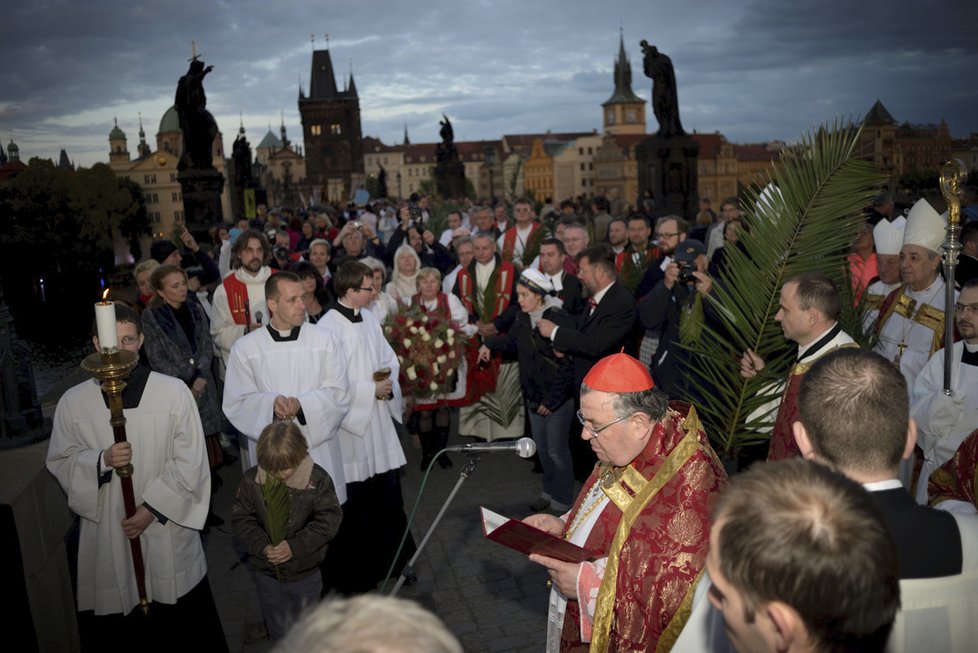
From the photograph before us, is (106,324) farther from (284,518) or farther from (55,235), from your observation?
(55,235)

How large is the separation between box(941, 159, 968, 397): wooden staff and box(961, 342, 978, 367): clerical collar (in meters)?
0.16

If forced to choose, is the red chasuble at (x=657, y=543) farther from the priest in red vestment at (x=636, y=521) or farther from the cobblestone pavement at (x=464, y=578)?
the cobblestone pavement at (x=464, y=578)

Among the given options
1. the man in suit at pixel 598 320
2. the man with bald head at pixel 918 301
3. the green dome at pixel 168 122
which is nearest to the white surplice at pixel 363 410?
the man in suit at pixel 598 320

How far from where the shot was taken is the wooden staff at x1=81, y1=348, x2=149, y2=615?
373cm

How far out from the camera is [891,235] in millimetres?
6984

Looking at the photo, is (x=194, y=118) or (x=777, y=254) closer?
(x=777, y=254)

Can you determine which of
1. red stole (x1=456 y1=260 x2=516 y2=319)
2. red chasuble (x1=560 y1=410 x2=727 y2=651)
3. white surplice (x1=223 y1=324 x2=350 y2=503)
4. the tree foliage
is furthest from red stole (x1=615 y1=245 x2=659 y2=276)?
the tree foliage

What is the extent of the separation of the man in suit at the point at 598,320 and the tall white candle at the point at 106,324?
11.8 feet

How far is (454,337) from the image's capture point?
7715 mm

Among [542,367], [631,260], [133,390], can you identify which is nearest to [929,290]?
[542,367]

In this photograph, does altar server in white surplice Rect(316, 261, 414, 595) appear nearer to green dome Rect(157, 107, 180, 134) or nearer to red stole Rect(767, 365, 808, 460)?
red stole Rect(767, 365, 808, 460)

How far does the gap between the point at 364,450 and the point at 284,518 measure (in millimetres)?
1969

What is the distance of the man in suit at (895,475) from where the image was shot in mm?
2166

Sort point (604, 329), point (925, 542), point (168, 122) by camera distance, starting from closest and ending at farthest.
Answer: point (925, 542) → point (604, 329) → point (168, 122)
